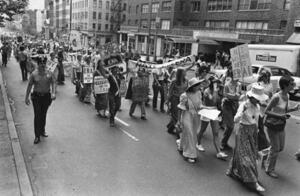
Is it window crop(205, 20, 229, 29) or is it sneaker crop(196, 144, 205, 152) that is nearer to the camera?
sneaker crop(196, 144, 205, 152)

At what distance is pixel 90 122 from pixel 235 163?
4568 millimetres

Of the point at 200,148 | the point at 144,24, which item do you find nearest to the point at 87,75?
the point at 200,148

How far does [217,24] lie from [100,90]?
35.5 metres

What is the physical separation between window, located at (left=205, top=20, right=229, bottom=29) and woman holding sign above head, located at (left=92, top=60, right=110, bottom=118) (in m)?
33.6

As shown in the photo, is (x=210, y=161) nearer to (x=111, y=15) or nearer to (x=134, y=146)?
(x=134, y=146)

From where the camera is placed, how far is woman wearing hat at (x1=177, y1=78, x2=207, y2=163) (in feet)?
18.8

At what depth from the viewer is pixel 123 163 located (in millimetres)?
5641

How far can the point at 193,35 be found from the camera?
38125 millimetres

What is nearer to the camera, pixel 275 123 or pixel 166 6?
pixel 275 123

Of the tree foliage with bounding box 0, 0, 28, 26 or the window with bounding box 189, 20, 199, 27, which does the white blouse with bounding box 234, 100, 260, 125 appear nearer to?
the tree foliage with bounding box 0, 0, 28, 26

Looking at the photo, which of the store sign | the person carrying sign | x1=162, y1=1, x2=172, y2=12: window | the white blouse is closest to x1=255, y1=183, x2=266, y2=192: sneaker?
the white blouse

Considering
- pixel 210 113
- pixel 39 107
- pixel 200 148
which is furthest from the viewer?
pixel 200 148

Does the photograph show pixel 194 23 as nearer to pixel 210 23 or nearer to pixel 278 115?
pixel 210 23

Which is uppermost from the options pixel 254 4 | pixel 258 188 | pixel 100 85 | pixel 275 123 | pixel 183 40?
pixel 254 4
